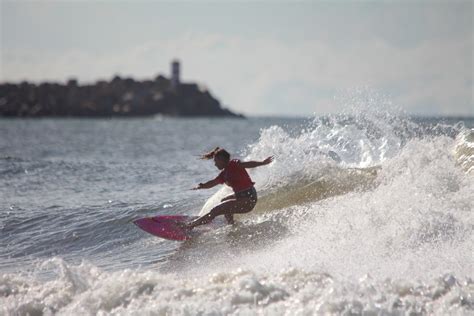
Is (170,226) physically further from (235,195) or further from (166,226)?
(235,195)

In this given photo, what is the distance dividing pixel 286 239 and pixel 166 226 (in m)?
2.23

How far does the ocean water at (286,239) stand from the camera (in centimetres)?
751

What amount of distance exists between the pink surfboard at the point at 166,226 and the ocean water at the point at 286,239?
0.18 metres

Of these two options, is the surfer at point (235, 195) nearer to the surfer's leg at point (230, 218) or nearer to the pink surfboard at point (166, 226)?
the surfer's leg at point (230, 218)

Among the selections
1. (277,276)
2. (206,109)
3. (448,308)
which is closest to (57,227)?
(277,276)

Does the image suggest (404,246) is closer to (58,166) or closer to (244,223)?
(244,223)

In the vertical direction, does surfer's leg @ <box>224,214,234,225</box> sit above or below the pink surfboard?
above

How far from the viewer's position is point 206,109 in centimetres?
15825

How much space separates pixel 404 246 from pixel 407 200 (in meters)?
1.41

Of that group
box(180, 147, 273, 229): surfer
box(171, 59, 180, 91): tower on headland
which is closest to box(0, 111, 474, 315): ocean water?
box(180, 147, 273, 229): surfer

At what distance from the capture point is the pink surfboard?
36.9 feet

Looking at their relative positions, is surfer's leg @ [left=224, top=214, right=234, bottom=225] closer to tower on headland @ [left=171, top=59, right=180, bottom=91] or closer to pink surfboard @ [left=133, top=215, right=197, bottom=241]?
pink surfboard @ [left=133, top=215, right=197, bottom=241]

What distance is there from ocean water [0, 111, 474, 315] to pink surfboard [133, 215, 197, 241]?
0.18 m

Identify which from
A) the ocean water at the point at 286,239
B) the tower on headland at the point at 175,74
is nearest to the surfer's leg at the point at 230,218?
the ocean water at the point at 286,239
